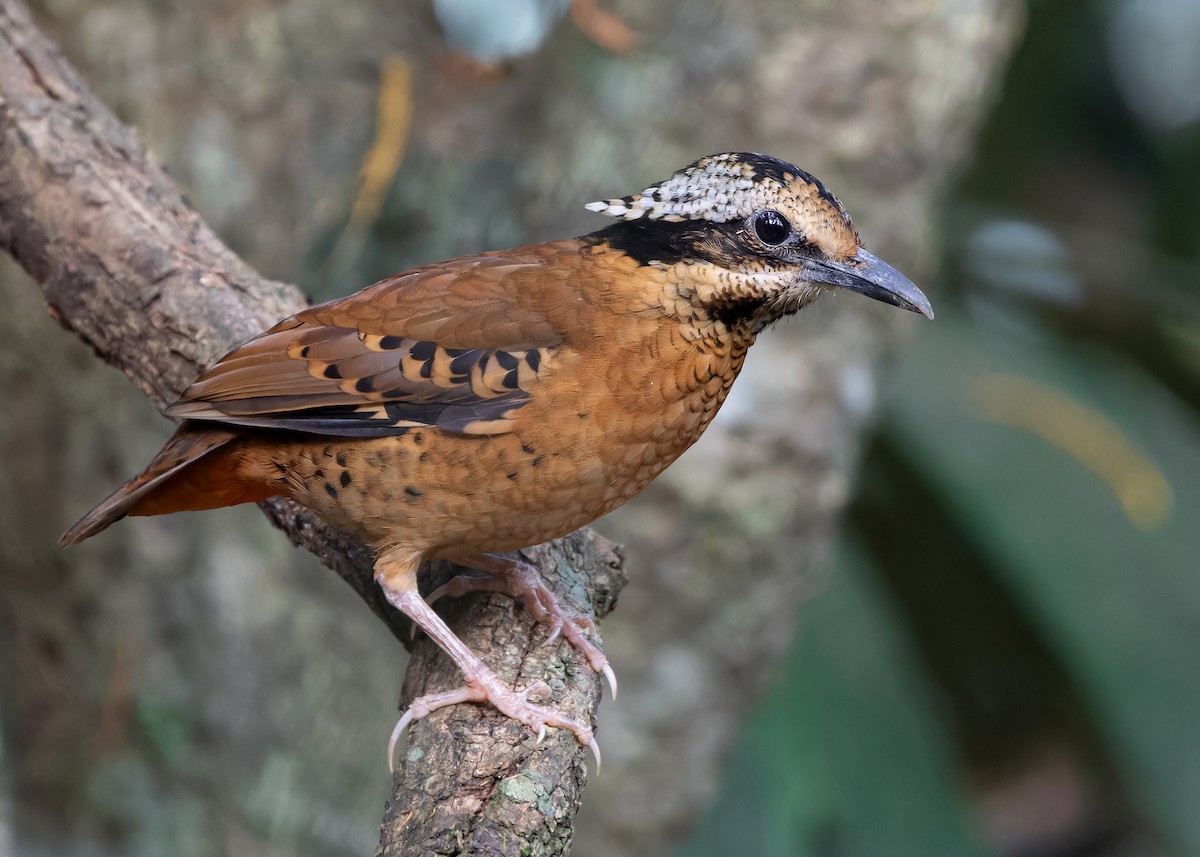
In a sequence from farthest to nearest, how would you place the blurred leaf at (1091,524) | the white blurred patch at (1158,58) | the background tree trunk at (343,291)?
1. the white blurred patch at (1158,58)
2. the background tree trunk at (343,291)
3. the blurred leaf at (1091,524)

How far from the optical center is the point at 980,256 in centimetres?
645

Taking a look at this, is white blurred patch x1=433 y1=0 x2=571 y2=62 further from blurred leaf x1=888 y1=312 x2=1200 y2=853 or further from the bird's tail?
the bird's tail

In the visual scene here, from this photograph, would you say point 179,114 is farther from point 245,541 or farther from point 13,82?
point 245,541

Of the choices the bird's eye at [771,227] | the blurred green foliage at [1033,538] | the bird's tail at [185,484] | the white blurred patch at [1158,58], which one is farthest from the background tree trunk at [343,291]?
the bird's eye at [771,227]

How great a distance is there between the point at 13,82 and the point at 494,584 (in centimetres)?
210

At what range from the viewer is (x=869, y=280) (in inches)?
110

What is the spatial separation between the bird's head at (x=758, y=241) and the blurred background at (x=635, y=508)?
7.97 ft

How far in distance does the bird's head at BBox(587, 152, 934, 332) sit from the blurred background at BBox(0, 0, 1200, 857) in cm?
243

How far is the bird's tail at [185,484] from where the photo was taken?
9.64ft

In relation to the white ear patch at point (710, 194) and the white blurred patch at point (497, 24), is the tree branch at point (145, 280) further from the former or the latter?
the white blurred patch at point (497, 24)

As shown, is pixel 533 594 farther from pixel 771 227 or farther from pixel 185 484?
pixel 771 227

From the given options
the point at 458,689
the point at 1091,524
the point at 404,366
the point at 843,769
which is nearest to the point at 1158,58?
the point at 1091,524

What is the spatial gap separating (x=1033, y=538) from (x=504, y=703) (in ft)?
10.8

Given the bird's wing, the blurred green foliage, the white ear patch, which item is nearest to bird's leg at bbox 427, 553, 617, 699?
the bird's wing
